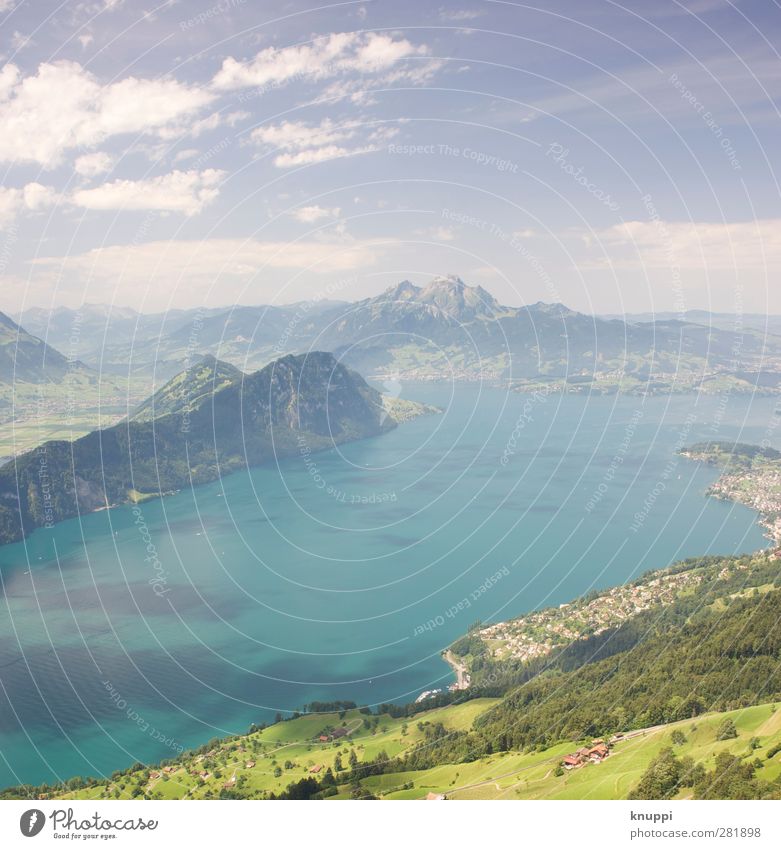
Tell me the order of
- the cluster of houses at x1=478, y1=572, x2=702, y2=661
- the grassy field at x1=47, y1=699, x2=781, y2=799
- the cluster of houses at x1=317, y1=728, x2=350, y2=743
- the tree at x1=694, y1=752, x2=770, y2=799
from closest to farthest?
the tree at x1=694, y1=752, x2=770, y2=799, the grassy field at x1=47, y1=699, x2=781, y2=799, the cluster of houses at x1=317, y1=728, x2=350, y2=743, the cluster of houses at x1=478, y1=572, x2=702, y2=661

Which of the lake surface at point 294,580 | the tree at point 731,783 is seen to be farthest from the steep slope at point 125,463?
the tree at point 731,783

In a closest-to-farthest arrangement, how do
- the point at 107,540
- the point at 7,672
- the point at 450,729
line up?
1. the point at 450,729
2. the point at 7,672
3. the point at 107,540

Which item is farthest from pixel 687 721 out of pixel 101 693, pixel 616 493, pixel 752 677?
pixel 616 493

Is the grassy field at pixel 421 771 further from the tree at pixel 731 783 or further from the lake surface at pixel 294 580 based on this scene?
the lake surface at pixel 294 580

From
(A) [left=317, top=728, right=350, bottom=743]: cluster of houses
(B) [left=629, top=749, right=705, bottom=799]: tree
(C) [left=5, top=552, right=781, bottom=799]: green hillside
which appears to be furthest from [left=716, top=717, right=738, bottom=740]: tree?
(A) [left=317, top=728, right=350, bottom=743]: cluster of houses

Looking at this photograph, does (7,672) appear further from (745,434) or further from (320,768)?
(745,434)

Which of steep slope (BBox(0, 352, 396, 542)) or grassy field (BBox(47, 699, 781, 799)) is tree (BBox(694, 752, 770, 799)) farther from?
steep slope (BBox(0, 352, 396, 542))
